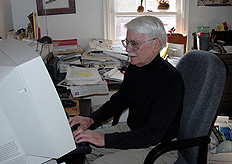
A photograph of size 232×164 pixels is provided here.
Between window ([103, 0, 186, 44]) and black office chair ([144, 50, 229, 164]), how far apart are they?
1735 mm

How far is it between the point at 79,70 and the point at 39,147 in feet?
4.46

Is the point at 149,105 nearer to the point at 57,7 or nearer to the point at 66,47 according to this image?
the point at 66,47

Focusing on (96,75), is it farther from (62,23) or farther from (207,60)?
(62,23)

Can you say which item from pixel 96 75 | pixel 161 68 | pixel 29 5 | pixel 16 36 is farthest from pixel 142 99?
pixel 29 5

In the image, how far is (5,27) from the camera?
235 centimetres

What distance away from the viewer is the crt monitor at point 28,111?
1.81 feet

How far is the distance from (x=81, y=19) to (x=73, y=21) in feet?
0.32

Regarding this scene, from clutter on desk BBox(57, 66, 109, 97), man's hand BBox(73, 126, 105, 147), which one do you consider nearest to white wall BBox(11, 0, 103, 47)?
clutter on desk BBox(57, 66, 109, 97)

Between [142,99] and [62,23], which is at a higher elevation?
[62,23]

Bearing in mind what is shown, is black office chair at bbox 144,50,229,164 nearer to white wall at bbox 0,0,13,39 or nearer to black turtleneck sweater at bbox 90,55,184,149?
black turtleneck sweater at bbox 90,55,184,149

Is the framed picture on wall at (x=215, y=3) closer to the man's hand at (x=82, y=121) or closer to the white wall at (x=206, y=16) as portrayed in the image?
the white wall at (x=206, y=16)

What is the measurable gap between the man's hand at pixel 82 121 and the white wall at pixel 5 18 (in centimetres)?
145

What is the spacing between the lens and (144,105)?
1238 mm

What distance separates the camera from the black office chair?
1028 millimetres
